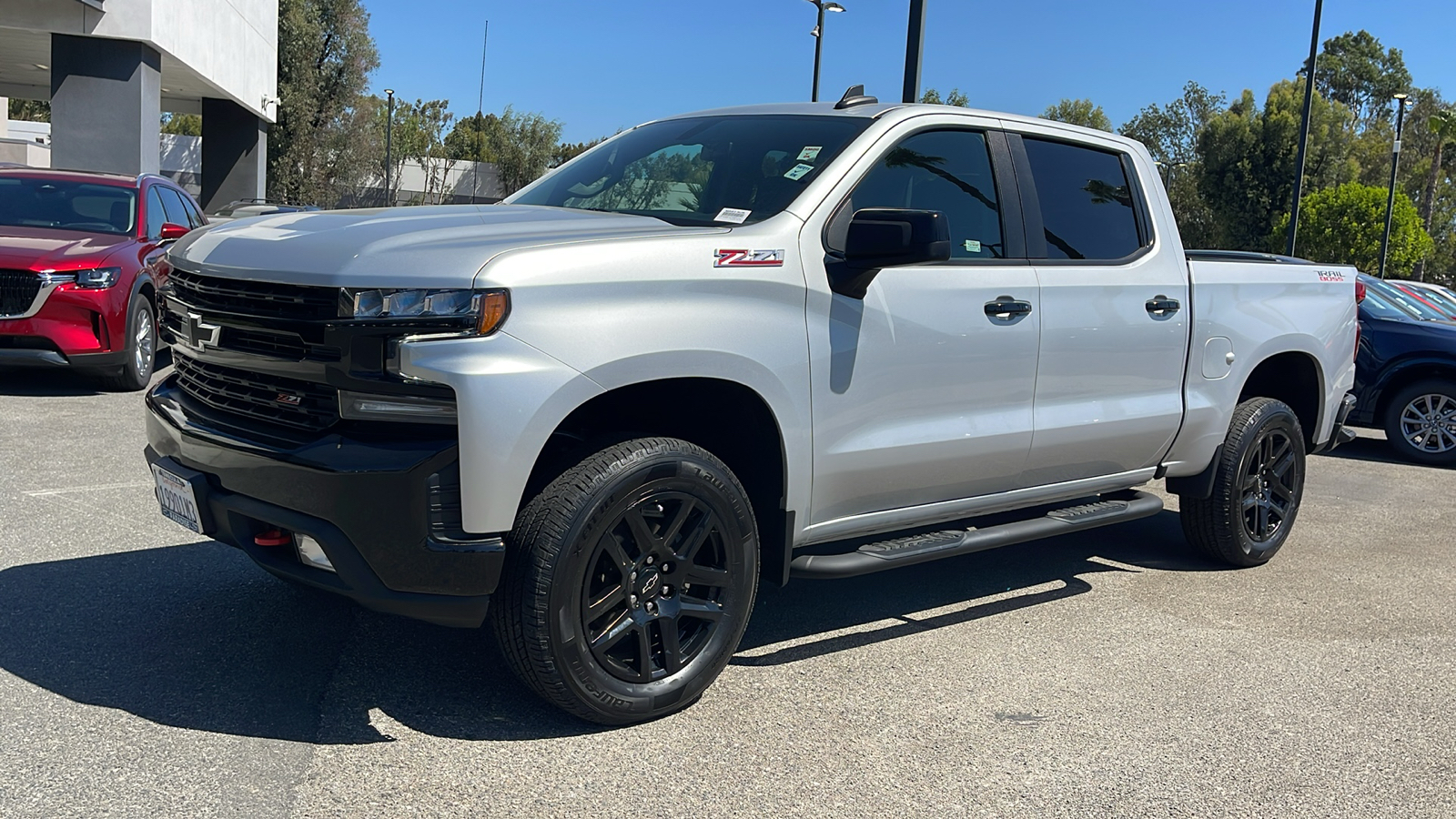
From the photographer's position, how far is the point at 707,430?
4.22 m

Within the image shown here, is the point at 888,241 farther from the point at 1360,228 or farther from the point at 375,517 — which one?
the point at 1360,228

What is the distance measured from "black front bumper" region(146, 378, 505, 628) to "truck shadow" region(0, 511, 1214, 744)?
18.3 inches

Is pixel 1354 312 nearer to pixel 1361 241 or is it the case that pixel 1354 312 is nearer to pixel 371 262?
pixel 371 262

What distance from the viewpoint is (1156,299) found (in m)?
5.35

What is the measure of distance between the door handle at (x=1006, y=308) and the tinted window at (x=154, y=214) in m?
7.75

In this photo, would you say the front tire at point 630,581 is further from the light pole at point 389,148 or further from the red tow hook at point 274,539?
the light pole at point 389,148

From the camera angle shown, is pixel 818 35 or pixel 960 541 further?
pixel 818 35

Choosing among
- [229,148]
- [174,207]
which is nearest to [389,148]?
[229,148]

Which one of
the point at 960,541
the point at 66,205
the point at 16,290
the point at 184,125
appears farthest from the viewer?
the point at 184,125

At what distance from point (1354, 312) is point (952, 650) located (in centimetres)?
344

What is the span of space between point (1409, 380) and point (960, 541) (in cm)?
812

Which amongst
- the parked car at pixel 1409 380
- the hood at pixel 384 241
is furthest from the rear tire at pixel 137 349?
the parked car at pixel 1409 380

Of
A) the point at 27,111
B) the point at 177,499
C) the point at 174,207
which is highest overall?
the point at 27,111

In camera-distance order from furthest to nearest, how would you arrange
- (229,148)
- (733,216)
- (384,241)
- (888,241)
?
(229,148), (733,216), (888,241), (384,241)
